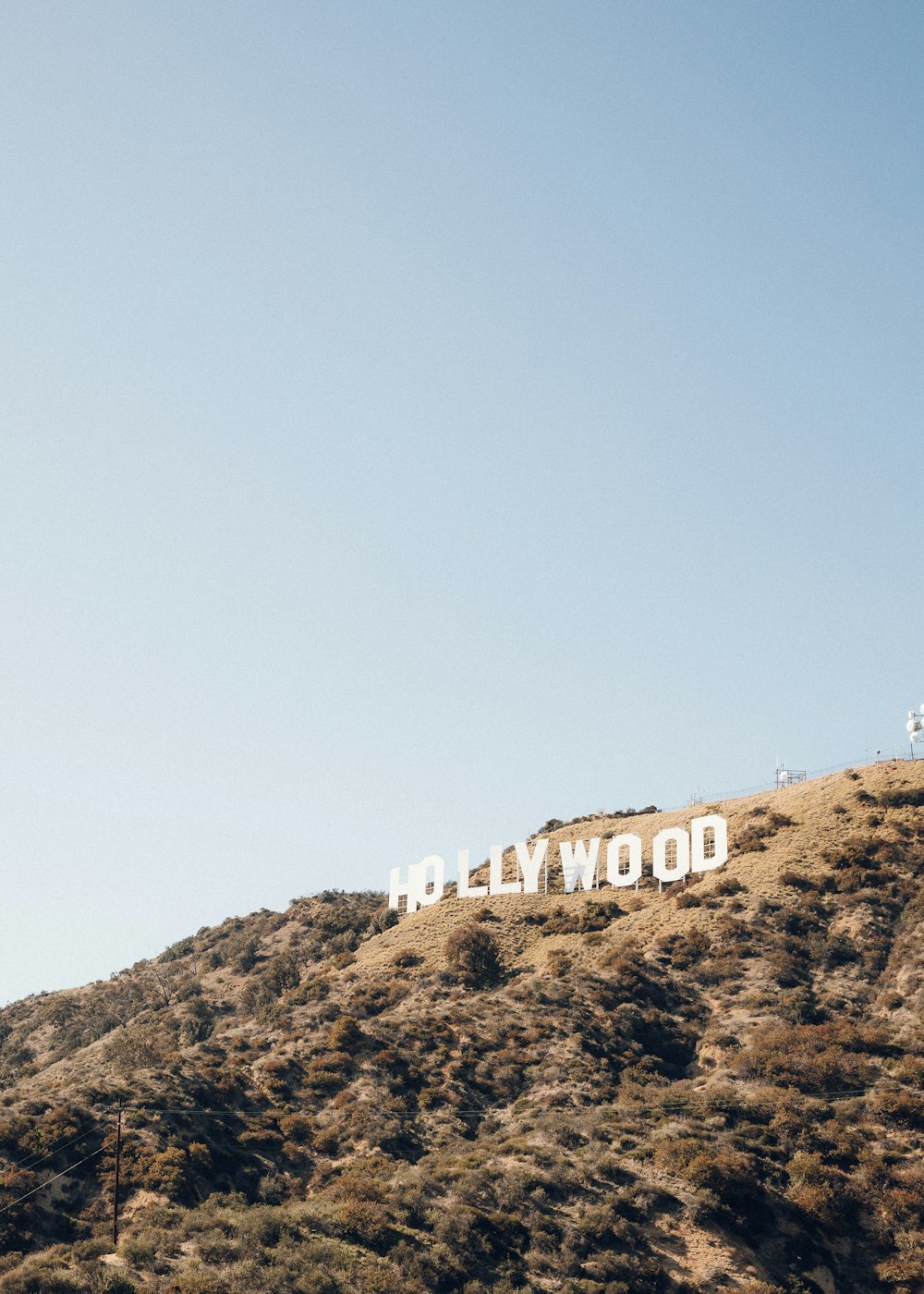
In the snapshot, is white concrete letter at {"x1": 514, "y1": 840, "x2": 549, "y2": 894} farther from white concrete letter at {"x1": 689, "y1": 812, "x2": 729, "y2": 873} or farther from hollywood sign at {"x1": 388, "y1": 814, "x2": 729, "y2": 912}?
white concrete letter at {"x1": 689, "y1": 812, "x2": 729, "y2": 873}

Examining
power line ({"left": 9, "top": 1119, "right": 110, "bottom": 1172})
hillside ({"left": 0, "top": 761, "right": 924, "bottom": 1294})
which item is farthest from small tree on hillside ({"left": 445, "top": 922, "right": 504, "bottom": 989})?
power line ({"left": 9, "top": 1119, "right": 110, "bottom": 1172})

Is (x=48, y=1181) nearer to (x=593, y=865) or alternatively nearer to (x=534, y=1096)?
(x=534, y=1096)

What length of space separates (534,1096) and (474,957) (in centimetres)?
1974

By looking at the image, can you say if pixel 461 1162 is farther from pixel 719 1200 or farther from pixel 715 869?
pixel 715 869

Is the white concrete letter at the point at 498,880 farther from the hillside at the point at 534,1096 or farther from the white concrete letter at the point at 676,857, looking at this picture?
the white concrete letter at the point at 676,857

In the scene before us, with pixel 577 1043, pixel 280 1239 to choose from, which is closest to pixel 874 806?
pixel 577 1043

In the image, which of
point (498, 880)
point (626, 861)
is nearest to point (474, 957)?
point (498, 880)

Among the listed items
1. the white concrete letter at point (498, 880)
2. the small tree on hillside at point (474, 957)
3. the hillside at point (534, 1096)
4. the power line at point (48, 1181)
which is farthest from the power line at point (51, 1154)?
the white concrete letter at point (498, 880)

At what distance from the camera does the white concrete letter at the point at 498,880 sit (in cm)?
9438

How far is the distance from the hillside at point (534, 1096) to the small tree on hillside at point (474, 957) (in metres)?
0.25

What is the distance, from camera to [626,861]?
3802 inches

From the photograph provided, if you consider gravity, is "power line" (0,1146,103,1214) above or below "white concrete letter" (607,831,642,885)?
below

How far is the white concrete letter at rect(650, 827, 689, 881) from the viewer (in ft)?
284

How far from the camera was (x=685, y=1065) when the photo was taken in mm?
64438
